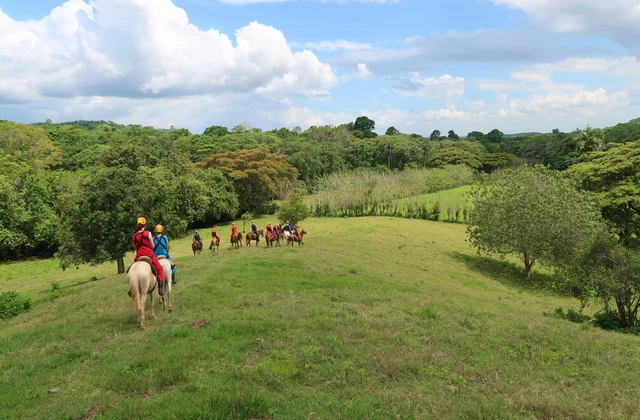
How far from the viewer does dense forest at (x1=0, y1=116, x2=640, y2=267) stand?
80.2 ft

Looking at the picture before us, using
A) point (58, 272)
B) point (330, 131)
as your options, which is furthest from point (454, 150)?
point (58, 272)

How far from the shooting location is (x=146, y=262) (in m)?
10.8

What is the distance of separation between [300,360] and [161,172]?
151 feet

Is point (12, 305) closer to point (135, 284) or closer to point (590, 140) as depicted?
point (135, 284)

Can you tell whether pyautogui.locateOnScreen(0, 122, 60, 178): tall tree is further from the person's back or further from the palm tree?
the palm tree

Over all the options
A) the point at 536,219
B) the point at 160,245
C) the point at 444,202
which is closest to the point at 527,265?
the point at 536,219

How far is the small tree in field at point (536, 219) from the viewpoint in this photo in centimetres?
2700

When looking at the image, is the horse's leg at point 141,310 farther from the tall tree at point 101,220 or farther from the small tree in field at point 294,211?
the small tree in field at point 294,211

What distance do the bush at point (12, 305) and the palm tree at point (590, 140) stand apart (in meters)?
71.3

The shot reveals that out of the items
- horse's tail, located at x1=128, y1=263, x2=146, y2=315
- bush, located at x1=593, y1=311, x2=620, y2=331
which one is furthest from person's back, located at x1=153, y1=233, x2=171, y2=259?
bush, located at x1=593, y1=311, x2=620, y2=331

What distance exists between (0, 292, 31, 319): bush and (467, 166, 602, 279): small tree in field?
28.5 m

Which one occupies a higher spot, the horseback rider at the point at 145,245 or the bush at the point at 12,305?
the horseback rider at the point at 145,245

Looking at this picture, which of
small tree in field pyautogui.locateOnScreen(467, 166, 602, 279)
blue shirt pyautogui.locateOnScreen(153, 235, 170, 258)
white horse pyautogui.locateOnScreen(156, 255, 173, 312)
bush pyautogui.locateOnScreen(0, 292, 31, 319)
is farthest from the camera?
small tree in field pyautogui.locateOnScreen(467, 166, 602, 279)

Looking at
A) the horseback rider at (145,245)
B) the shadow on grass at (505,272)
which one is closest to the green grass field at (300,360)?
the horseback rider at (145,245)
